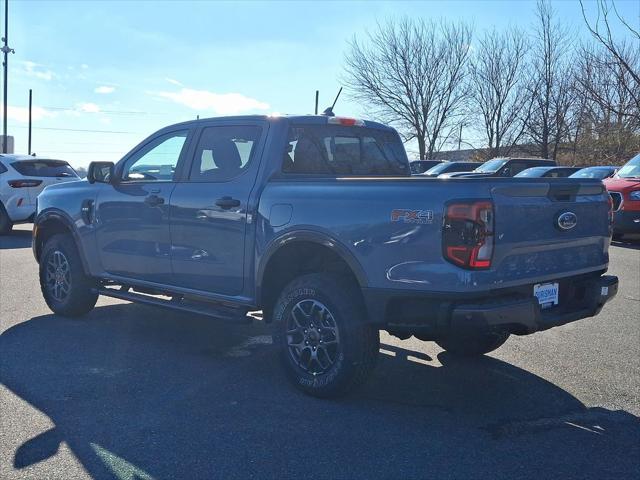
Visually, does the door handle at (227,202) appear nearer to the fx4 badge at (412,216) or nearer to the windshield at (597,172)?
the fx4 badge at (412,216)

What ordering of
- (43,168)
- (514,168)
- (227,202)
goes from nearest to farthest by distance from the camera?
(227,202) < (43,168) < (514,168)

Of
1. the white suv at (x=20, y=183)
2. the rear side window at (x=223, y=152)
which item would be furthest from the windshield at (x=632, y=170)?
the white suv at (x=20, y=183)

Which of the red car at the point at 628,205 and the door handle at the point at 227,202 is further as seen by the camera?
the red car at the point at 628,205

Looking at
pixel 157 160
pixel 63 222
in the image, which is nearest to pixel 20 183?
pixel 63 222

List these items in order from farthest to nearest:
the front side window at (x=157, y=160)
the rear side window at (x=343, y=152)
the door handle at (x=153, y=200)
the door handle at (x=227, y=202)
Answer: the front side window at (x=157, y=160)
the door handle at (x=153, y=200)
the rear side window at (x=343, y=152)
the door handle at (x=227, y=202)

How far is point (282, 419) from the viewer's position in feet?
12.8

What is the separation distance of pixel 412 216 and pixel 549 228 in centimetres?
93

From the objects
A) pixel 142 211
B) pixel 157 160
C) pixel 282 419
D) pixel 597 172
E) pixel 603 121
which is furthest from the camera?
pixel 603 121

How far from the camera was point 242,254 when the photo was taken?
4.70 metres

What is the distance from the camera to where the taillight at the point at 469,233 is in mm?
3529

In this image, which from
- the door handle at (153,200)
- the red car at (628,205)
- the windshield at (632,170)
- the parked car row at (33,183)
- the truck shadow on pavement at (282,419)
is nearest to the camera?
the truck shadow on pavement at (282,419)

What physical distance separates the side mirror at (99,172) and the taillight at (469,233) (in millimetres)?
3594

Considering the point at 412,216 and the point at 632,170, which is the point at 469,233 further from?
the point at 632,170

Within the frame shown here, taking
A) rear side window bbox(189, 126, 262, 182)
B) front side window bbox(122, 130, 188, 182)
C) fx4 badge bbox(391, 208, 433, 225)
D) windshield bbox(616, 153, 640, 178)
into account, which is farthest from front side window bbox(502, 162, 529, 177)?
fx4 badge bbox(391, 208, 433, 225)
